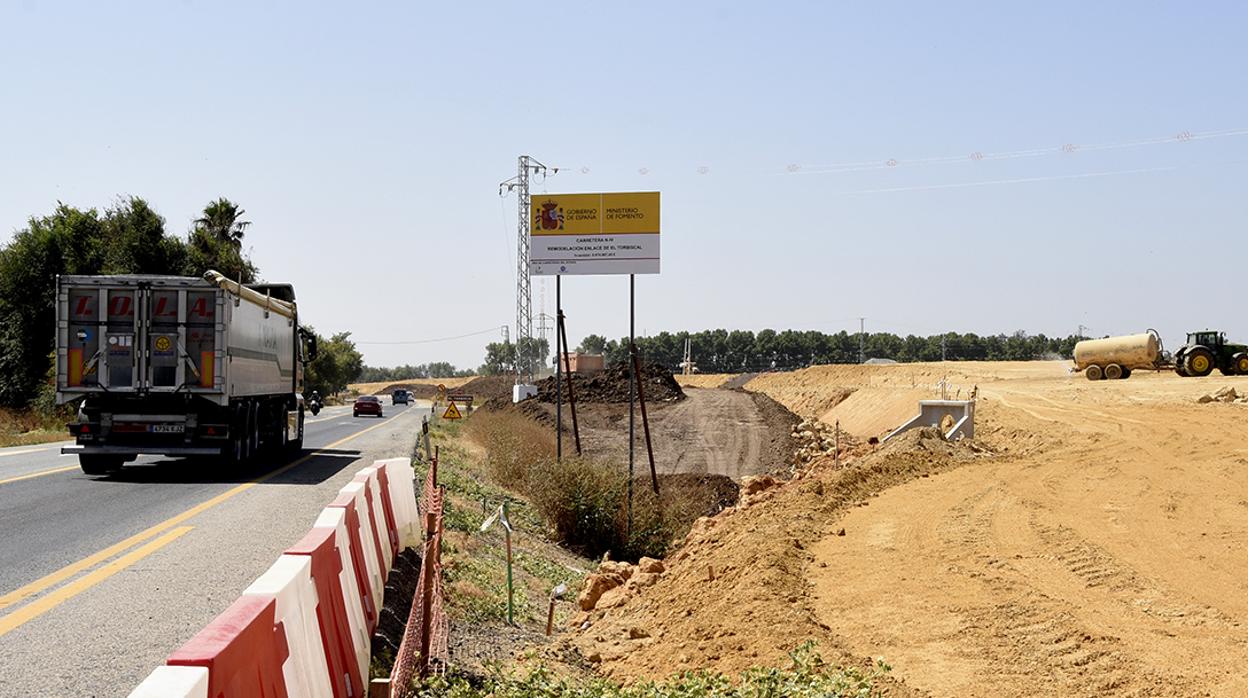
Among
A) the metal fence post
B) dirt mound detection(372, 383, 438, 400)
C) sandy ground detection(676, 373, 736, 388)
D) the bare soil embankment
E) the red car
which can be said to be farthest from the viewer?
dirt mound detection(372, 383, 438, 400)

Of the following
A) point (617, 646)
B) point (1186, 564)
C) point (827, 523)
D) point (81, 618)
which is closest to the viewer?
point (81, 618)

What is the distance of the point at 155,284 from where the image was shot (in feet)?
59.5

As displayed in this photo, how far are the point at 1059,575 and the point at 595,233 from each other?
1804 centimetres

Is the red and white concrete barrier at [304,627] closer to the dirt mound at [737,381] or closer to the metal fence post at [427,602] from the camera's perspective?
the metal fence post at [427,602]

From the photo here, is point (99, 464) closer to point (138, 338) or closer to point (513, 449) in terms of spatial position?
point (138, 338)

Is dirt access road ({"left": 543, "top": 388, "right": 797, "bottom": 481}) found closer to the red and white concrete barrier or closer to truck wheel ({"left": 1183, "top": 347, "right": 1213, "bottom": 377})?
truck wheel ({"left": 1183, "top": 347, "right": 1213, "bottom": 377})

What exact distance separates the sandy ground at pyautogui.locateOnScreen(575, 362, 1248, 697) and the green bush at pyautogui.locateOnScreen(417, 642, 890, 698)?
0.39 metres

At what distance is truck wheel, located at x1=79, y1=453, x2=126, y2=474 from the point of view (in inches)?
725

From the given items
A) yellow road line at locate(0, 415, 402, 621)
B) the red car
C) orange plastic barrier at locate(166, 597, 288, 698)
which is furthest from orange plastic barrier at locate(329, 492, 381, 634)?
the red car

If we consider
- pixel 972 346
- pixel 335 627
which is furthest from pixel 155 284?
pixel 972 346

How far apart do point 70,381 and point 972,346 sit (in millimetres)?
147062

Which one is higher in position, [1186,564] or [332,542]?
[332,542]

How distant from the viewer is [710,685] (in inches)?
322

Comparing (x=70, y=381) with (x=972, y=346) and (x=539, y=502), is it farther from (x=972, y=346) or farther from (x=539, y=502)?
(x=972, y=346)
